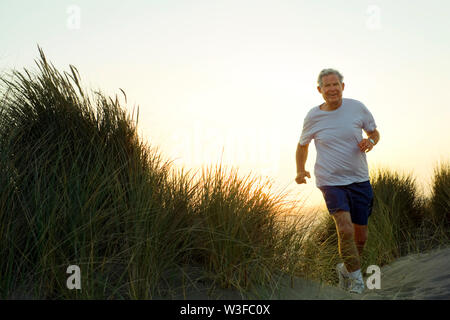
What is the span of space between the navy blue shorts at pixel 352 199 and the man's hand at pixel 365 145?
391mm

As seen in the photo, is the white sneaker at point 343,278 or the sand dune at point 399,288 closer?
the sand dune at point 399,288

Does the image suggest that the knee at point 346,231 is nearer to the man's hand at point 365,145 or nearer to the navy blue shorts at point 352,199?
the navy blue shorts at point 352,199

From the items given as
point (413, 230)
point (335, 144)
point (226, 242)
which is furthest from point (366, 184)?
point (413, 230)

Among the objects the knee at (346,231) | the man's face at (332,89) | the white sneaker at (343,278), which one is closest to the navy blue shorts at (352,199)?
the knee at (346,231)

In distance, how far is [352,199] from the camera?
4.53m

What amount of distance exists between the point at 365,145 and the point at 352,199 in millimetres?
601

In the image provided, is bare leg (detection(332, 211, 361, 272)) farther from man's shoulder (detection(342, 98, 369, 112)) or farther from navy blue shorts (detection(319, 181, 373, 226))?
man's shoulder (detection(342, 98, 369, 112))

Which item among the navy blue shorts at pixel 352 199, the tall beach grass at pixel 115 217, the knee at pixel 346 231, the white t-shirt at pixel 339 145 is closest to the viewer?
the tall beach grass at pixel 115 217

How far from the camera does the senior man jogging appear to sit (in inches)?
168

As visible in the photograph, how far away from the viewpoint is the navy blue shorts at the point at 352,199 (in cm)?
430

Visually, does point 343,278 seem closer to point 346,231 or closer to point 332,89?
point 346,231

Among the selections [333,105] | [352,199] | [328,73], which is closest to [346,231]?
[352,199]

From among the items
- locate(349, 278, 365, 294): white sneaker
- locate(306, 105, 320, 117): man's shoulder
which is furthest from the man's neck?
locate(349, 278, 365, 294): white sneaker
